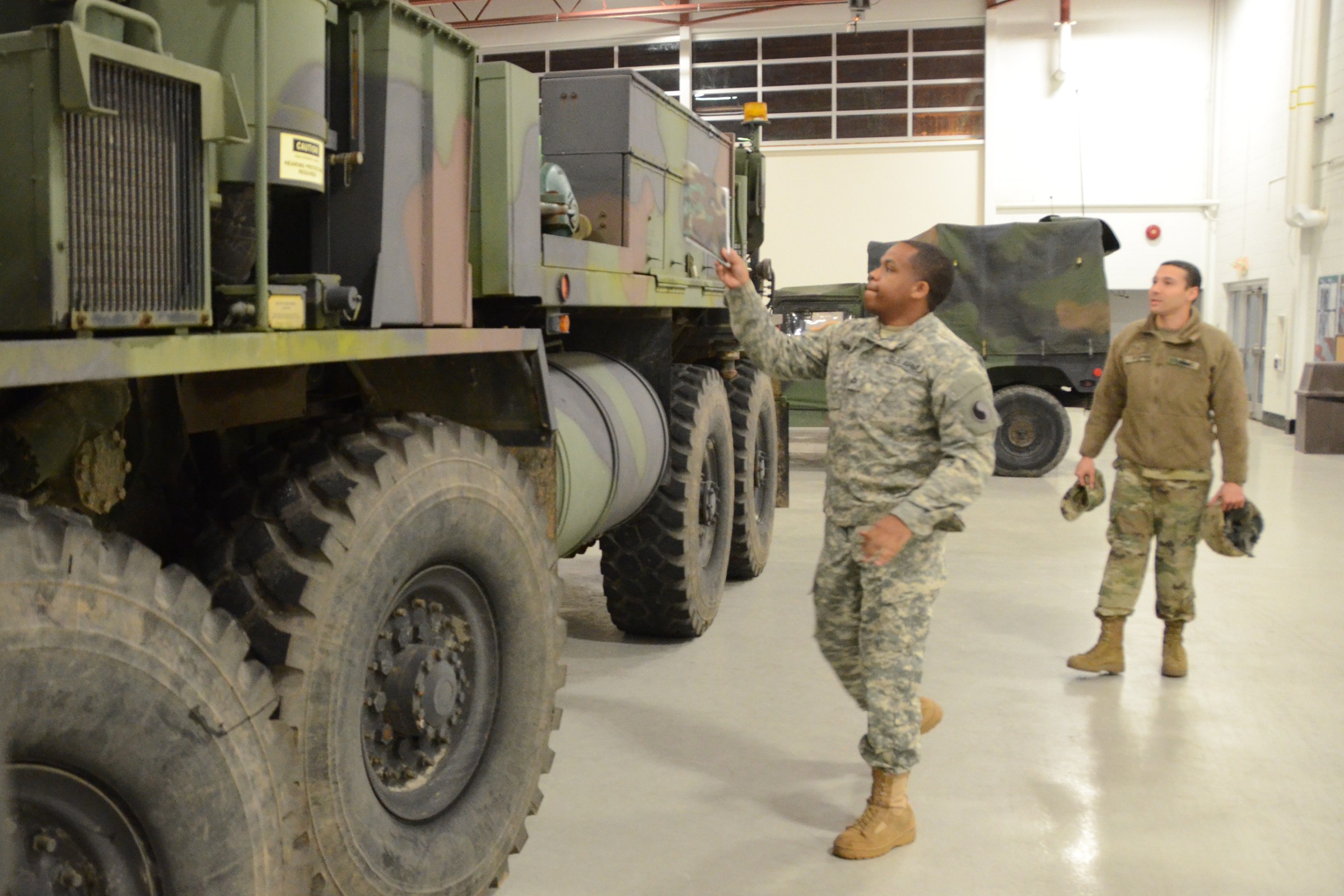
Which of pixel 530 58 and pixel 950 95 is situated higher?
pixel 530 58

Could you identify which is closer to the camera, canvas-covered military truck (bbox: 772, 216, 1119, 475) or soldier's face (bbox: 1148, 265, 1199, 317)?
soldier's face (bbox: 1148, 265, 1199, 317)

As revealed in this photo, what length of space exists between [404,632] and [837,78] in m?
21.4

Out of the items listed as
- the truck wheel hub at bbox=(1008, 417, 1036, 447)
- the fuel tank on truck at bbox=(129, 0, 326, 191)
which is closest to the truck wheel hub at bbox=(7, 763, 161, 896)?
the fuel tank on truck at bbox=(129, 0, 326, 191)

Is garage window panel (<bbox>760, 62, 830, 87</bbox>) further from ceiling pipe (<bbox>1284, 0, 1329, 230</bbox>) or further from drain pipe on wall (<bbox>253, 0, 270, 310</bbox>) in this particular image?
drain pipe on wall (<bbox>253, 0, 270, 310</bbox>)

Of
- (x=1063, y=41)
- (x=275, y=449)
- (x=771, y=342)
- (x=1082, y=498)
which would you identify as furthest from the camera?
(x=1063, y=41)

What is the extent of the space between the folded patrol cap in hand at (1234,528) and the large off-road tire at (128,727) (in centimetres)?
413

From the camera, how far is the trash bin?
1398 cm

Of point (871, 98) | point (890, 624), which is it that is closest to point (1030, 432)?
point (890, 624)

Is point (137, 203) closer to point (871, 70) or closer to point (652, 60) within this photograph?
point (871, 70)

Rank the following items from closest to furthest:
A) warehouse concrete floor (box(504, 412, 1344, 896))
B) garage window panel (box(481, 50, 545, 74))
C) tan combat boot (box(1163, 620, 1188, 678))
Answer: warehouse concrete floor (box(504, 412, 1344, 896)) < tan combat boot (box(1163, 620, 1188, 678)) < garage window panel (box(481, 50, 545, 74))

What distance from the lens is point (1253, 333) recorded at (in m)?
19.6

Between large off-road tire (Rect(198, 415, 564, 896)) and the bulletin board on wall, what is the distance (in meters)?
14.3

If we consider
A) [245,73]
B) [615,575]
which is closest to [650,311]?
[615,575]

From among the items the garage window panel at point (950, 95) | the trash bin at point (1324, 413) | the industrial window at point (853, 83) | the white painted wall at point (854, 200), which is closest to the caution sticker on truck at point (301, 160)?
the trash bin at point (1324, 413)
